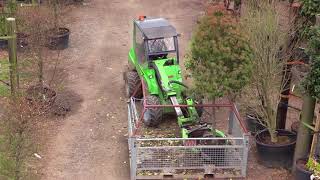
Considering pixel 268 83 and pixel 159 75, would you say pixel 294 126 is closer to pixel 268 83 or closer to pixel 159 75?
pixel 268 83

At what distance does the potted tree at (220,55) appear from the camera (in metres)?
9.87

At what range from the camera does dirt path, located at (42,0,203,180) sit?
11203 mm

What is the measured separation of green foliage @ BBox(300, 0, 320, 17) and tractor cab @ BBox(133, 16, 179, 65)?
307 centimetres

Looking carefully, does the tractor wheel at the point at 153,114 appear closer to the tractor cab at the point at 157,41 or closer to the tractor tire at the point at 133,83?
the tractor cab at the point at 157,41

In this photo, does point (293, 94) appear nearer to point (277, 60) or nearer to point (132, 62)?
point (277, 60)

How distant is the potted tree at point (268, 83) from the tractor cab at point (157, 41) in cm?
224

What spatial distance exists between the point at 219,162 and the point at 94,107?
4.30m

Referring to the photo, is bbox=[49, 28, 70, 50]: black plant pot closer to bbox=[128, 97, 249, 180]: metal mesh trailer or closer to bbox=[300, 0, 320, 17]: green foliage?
bbox=[128, 97, 249, 180]: metal mesh trailer

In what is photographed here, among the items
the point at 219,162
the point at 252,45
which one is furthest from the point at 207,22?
the point at 219,162

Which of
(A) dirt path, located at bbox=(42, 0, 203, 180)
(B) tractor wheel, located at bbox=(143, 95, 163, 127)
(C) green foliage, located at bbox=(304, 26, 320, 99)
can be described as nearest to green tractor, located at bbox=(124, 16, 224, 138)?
(B) tractor wheel, located at bbox=(143, 95, 163, 127)

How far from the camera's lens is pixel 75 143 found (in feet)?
39.3

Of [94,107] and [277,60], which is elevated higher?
[277,60]

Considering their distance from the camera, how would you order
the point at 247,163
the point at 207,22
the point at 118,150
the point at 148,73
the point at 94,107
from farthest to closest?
the point at 94,107 → the point at 148,73 → the point at 118,150 → the point at 247,163 → the point at 207,22

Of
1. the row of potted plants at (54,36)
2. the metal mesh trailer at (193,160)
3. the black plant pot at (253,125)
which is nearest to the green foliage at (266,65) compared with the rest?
the black plant pot at (253,125)
